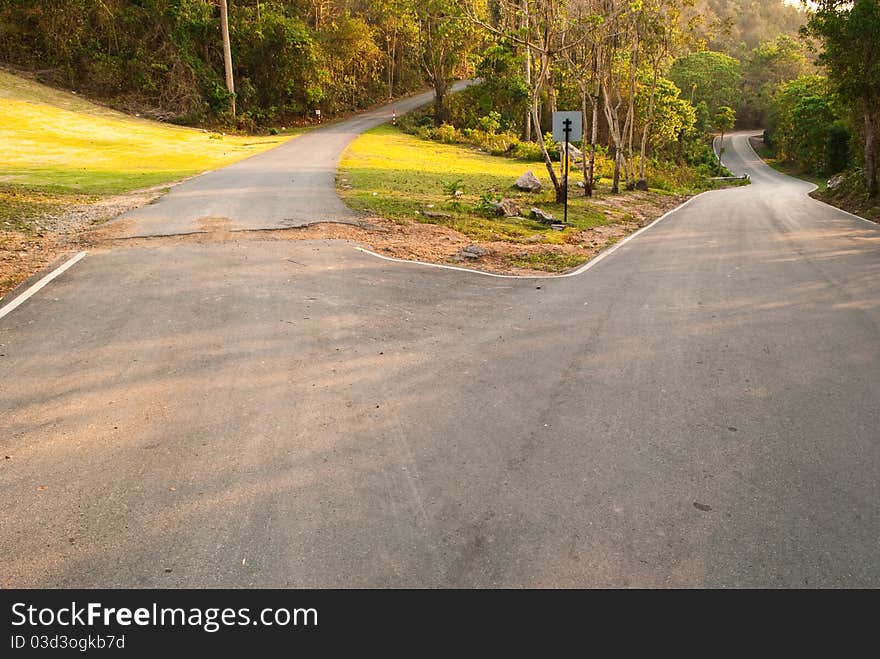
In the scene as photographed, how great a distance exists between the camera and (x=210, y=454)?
4.84 m

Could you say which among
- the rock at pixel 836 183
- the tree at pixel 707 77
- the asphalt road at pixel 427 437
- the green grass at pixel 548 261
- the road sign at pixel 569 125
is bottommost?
the asphalt road at pixel 427 437

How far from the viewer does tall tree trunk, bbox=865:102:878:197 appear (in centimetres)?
2783

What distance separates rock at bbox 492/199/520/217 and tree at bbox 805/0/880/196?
1583 centimetres

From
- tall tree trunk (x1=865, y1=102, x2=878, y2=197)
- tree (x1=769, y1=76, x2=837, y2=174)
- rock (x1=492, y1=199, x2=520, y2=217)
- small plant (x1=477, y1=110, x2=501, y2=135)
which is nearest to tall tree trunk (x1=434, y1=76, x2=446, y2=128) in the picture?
small plant (x1=477, y1=110, x2=501, y2=135)

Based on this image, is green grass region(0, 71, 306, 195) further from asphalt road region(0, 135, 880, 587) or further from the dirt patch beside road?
asphalt road region(0, 135, 880, 587)

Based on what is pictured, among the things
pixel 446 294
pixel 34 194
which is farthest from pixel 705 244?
pixel 34 194

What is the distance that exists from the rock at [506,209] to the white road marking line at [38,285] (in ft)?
34.8

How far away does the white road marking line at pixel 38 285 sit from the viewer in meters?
8.27

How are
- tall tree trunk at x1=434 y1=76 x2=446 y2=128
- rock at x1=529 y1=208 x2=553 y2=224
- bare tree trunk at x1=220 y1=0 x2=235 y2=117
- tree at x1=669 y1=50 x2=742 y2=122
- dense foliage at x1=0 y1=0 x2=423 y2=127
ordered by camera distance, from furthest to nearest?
1. tree at x1=669 y1=50 x2=742 y2=122
2. tall tree trunk at x1=434 y1=76 x2=446 y2=128
3. bare tree trunk at x1=220 y1=0 x2=235 y2=117
4. dense foliage at x1=0 y1=0 x2=423 y2=127
5. rock at x1=529 y1=208 x2=553 y2=224

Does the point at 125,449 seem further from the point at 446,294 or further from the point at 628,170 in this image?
the point at 628,170

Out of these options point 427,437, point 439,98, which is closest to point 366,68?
point 439,98

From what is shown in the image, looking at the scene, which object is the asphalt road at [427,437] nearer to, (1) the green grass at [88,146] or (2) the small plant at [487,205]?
(2) the small plant at [487,205]

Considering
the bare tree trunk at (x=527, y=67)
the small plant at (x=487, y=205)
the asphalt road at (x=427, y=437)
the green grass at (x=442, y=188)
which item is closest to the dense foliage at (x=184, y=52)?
the bare tree trunk at (x=527, y=67)

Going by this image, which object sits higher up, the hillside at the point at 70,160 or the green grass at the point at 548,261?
the hillside at the point at 70,160
